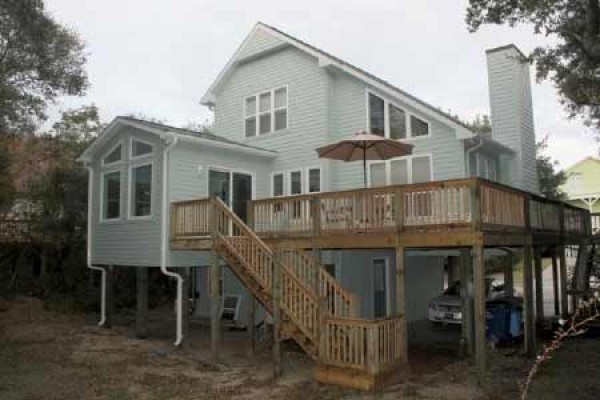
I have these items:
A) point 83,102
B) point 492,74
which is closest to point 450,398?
point 492,74

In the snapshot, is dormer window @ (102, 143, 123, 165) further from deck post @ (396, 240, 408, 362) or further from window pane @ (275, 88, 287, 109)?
deck post @ (396, 240, 408, 362)

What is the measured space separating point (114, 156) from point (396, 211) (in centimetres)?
931

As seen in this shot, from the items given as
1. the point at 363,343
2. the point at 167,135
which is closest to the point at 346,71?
the point at 167,135

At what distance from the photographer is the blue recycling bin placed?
42.1 feet

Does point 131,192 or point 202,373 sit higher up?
point 131,192

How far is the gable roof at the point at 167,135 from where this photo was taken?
1293cm

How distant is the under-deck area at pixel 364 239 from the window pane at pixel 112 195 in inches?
116

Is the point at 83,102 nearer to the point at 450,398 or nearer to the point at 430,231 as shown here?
the point at 430,231

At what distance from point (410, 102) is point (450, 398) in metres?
7.73

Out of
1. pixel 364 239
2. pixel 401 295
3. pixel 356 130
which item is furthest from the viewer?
pixel 356 130

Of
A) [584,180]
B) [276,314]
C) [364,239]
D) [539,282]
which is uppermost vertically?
[584,180]

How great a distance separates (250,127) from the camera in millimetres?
16828

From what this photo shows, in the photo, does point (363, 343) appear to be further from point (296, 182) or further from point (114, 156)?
point (114, 156)

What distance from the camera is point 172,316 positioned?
18.3m
